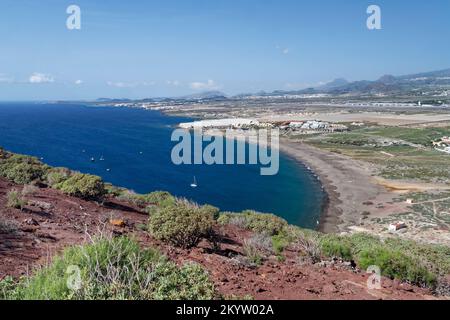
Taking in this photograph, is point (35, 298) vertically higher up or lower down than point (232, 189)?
higher up

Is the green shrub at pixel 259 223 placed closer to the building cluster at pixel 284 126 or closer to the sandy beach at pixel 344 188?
the sandy beach at pixel 344 188

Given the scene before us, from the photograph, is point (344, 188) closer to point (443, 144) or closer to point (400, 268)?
point (443, 144)

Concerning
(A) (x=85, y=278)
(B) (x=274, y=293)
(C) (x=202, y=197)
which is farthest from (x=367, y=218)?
(A) (x=85, y=278)

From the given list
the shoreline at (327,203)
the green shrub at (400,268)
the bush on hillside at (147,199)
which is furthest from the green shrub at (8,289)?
the shoreline at (327,203)

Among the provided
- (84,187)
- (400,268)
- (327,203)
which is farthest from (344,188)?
(400,268)

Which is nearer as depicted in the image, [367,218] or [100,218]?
[100,218]
